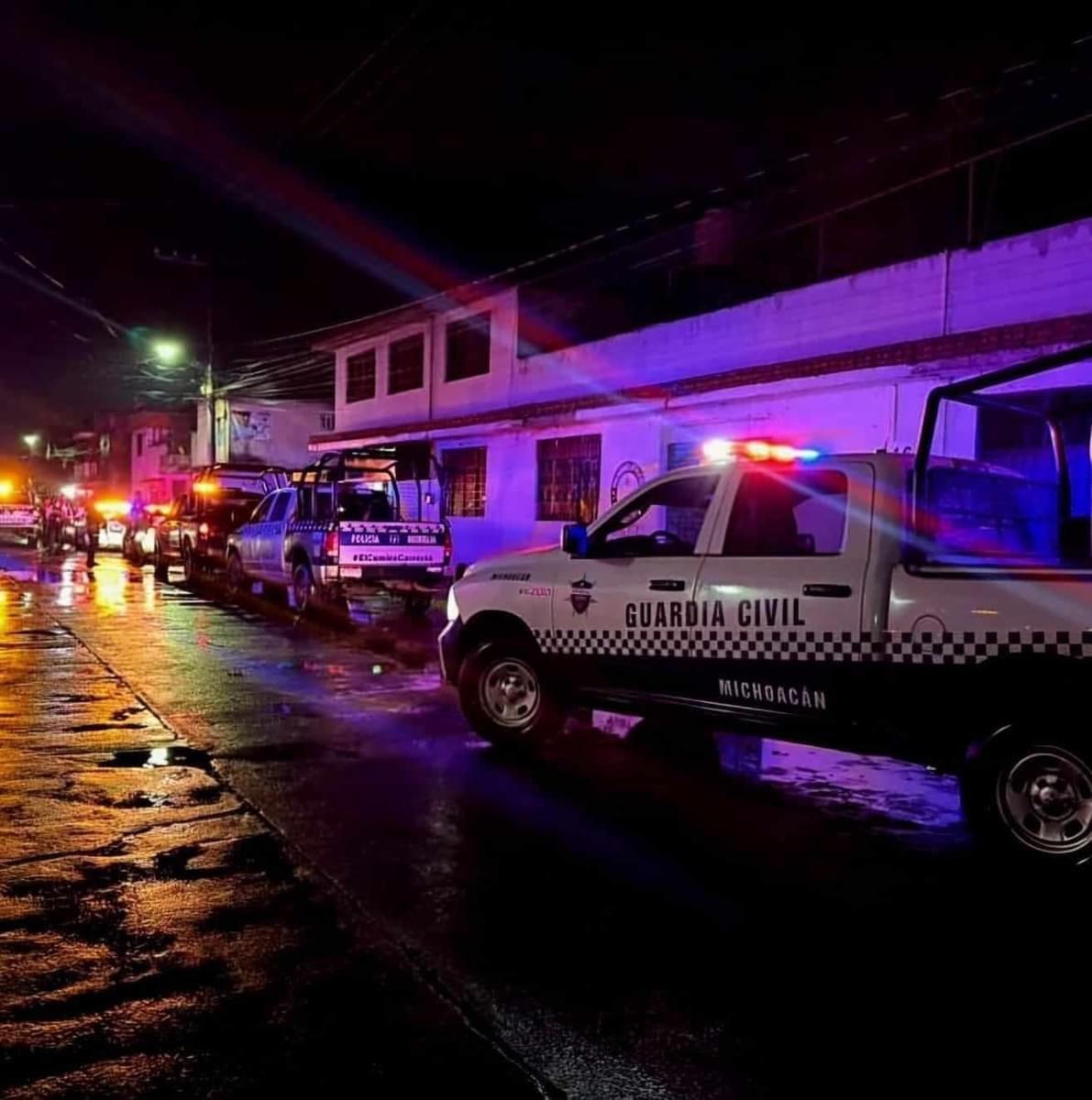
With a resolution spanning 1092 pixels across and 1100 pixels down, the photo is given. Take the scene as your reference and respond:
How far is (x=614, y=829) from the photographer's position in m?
5.80

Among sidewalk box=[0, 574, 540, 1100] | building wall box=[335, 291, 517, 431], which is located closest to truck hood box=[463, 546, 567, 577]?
sidewalk box=[0, 574, 540, 1100]

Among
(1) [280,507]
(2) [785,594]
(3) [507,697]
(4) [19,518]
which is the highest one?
(1) [280,507]

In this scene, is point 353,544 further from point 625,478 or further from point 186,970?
point 186,970

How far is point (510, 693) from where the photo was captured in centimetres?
778

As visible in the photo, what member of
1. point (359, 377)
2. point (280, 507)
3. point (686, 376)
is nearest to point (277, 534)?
point (280, 507)

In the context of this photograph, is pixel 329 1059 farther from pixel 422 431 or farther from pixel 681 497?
pixel 422 431

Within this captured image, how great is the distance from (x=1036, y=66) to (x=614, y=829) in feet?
34.0

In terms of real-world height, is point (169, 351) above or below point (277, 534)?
above

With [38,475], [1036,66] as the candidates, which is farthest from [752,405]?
[38,475]

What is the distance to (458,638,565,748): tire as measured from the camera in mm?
7660

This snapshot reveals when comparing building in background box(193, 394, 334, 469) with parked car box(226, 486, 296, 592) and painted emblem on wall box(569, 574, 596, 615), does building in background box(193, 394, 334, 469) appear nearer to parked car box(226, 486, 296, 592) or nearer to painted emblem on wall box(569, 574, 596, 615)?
parked car box(226, 486, 296, 592)

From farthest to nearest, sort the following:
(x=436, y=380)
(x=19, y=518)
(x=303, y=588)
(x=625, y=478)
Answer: (x=19, y=518) < (x=436, y=380) < (x=625, y=478) < (x=303, y=588)

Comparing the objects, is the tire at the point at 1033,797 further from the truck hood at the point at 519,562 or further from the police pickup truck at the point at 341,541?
the police pickup truck at the point at 341,541

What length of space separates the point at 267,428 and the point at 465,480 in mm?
16875
